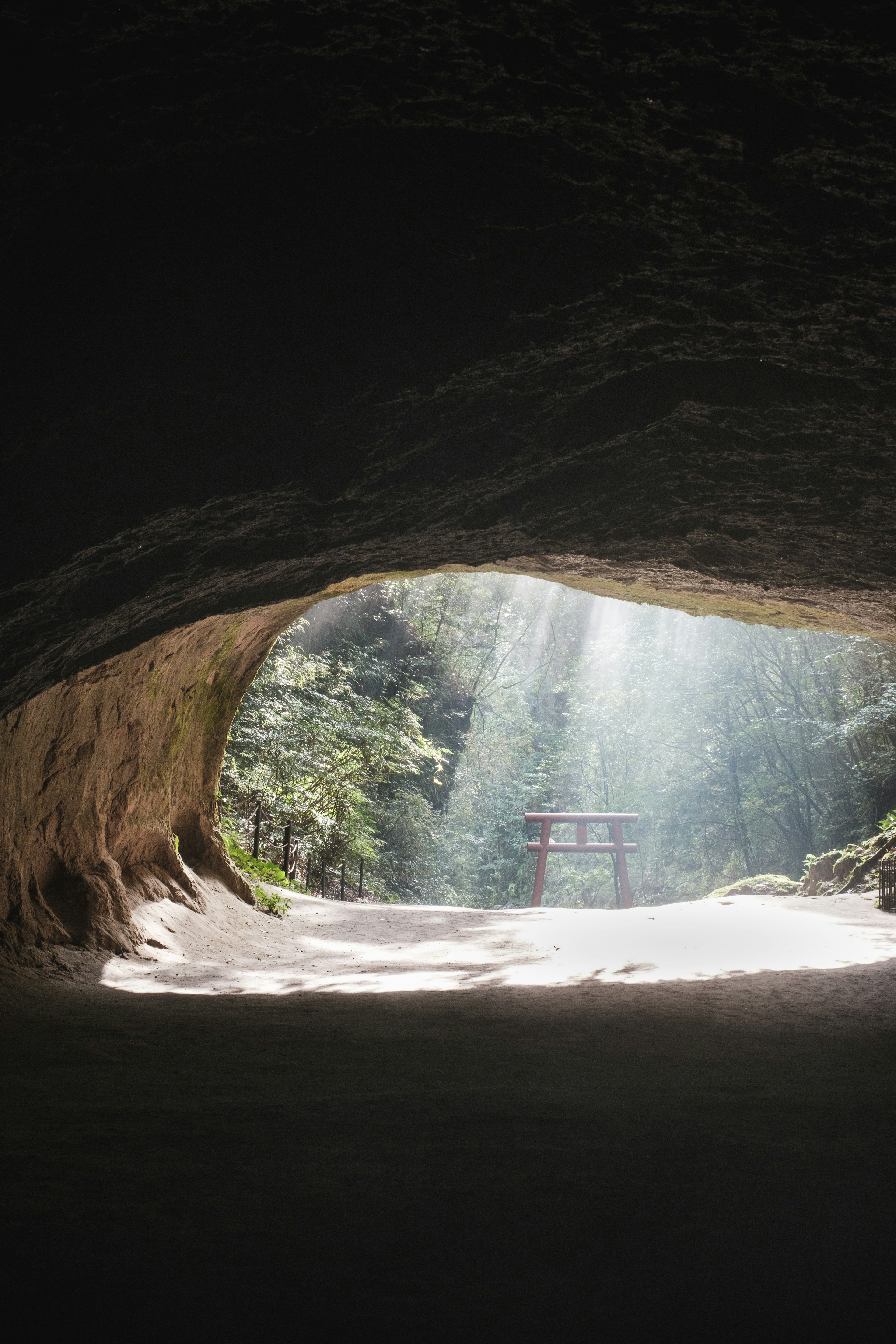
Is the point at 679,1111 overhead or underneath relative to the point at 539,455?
underneath

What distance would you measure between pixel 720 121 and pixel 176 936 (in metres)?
6.46

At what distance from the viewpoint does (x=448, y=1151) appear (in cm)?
241

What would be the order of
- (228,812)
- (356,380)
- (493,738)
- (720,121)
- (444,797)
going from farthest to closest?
1. (493,738)
2. (444,797)
3. (228,812)
4. (356,380)
5. (720,121)

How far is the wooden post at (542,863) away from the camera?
65.1 ft

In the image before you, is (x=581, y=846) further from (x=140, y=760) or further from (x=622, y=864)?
(x=140, y=760)

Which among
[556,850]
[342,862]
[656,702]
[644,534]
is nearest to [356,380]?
[644,534]

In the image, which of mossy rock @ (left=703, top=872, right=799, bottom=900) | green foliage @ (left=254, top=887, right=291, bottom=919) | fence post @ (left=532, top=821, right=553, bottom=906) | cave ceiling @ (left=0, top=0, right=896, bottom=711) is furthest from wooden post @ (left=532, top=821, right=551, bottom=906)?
cave ceiling @ (left=0, top=0, right=896, bottom=711)

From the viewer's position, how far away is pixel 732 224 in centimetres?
219

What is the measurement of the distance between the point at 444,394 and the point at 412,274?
50 cm

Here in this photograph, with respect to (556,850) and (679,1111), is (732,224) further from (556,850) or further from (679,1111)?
(556,850)

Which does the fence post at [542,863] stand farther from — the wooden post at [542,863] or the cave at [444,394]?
the cave at [444,394]

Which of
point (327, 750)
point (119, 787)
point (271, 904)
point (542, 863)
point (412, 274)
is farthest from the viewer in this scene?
point (542, 863)

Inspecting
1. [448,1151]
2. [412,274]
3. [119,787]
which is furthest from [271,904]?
[412,274]

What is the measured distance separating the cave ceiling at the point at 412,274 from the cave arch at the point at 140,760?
1.57 m
